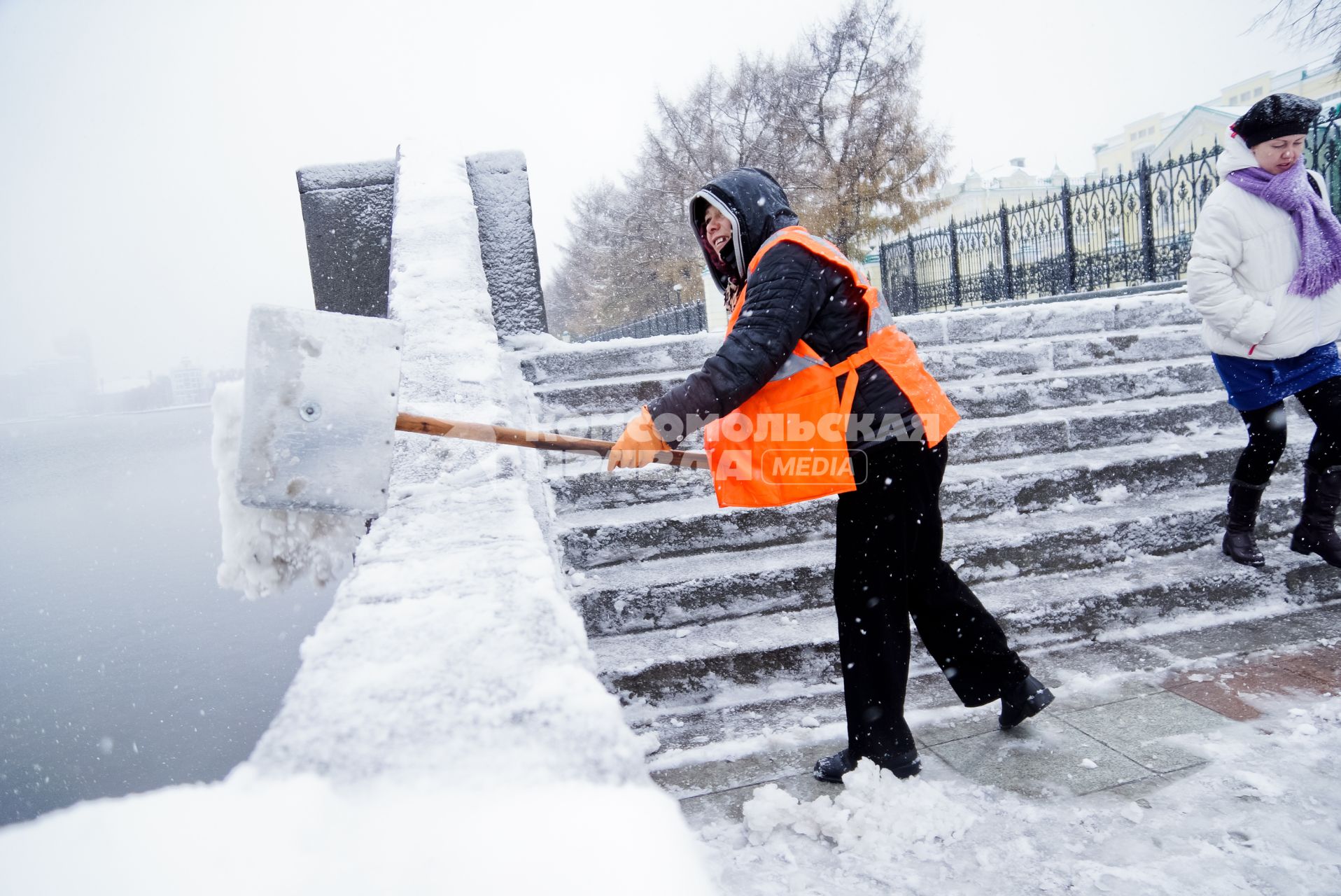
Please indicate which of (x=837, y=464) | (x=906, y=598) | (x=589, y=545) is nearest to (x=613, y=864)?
(x=837, y=464)

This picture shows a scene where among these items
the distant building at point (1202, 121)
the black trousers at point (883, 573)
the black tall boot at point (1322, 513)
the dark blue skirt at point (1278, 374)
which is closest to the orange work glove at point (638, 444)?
the black trousers at point (883, 573)

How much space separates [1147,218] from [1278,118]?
749 centimetres

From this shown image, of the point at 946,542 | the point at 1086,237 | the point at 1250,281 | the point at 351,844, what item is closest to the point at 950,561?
the point at 946,542

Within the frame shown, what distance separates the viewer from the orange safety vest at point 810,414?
7.28 ft

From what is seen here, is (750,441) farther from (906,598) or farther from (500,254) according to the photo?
(500,254)

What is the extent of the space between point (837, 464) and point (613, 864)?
1.21 meters

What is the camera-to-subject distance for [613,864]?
1310 millimetres

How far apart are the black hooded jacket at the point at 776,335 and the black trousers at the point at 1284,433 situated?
202cm

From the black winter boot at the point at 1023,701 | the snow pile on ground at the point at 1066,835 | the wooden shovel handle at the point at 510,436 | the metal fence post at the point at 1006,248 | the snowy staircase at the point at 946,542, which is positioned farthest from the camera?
the metal fence post at the point at 1006,248

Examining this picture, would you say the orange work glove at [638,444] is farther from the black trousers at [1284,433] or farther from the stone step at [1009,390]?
the black trousers at [1284,433]

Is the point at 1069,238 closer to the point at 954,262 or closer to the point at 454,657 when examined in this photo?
the point at 954,262

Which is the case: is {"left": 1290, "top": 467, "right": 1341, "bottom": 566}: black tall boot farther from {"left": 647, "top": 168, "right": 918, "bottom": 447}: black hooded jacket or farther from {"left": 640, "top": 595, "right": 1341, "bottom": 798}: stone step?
{"left": 647, "top": 168, "right": 918, "bottom": 447}: black hooded jacket

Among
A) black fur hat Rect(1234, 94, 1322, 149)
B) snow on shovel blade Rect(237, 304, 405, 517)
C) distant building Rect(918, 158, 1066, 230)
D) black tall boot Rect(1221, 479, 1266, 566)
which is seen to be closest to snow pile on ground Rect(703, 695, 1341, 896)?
black tall boot Rect(1221, 479, 1266, 566)

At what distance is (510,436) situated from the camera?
8.32ft
